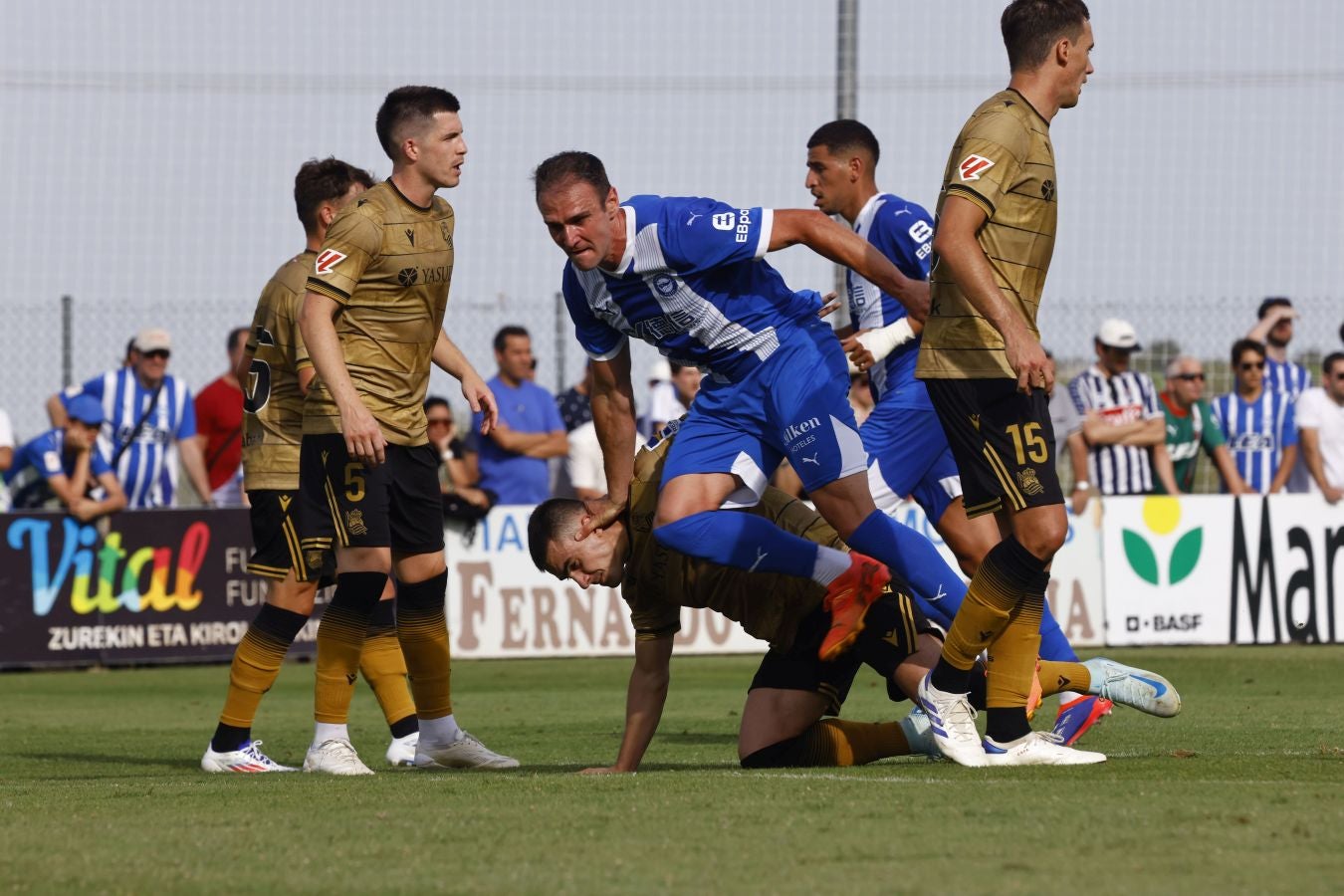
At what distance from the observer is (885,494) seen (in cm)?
870

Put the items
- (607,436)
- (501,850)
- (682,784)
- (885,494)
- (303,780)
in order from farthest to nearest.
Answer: (885,494) < (607,436) < (303,780) < (682,784) < (501,850)

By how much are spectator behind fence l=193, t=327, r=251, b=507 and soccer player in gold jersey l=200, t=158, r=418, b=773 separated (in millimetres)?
7103

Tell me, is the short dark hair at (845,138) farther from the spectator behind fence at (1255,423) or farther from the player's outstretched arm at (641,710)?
the spectator behind fence at (1255,423)

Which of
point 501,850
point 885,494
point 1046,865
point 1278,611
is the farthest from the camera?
point 1278,611

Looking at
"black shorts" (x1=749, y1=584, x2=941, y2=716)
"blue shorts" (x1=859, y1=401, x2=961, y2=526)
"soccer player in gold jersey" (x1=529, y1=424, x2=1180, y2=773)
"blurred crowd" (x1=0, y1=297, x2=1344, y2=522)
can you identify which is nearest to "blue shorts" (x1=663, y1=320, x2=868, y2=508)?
"soccer player in gold jersey" (x1=529, y1=424, x2=1180, y2=773)

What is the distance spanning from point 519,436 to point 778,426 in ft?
27.9

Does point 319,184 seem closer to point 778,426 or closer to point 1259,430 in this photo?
point 778,426

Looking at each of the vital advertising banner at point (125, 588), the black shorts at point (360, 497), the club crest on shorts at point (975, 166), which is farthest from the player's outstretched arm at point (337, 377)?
the vital advertising banner at point (125, 588)

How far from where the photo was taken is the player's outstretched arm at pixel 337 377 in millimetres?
7031

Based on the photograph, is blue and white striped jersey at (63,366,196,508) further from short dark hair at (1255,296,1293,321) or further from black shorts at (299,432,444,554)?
short dark hair at (1255,296,1293,321)

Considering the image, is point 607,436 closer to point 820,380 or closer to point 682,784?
point 820,380

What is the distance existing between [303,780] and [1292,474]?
11.3m

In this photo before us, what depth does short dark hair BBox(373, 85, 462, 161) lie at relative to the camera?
301 inches

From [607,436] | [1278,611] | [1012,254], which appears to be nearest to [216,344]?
[1278,611]
